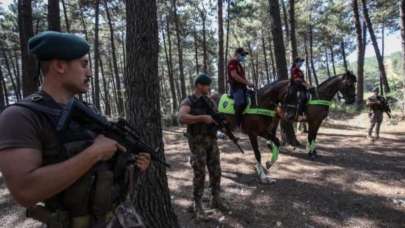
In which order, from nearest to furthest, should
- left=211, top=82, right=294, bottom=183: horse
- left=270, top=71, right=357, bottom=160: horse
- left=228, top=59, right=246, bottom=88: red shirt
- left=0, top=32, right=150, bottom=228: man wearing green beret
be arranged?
left=0, top=32, right=150, bottom=228: man wearing green beret → left=228, top=59, right=246, bottom=88: red shirt → left=211, top=82, right=294, bottom=183: horse → left=270, top=71, right=357, bottom=160: horse

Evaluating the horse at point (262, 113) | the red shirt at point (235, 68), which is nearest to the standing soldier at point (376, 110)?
the horse at point (262, 113)

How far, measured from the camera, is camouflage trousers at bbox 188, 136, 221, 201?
502 cm

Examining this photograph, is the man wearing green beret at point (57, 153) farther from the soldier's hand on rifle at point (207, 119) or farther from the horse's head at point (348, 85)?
the horse's head at point (348, 85)

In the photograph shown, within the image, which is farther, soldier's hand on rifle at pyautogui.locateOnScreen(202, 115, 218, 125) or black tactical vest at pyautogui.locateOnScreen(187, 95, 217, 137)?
black tactical vest at pyautogui.locateOnScreen(187, 95, 217, 137)

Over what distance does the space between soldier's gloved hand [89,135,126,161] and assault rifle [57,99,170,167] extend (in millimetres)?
112

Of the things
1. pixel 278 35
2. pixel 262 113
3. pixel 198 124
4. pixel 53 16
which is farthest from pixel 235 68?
pixel 53 16

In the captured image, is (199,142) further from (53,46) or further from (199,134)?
(53,46)

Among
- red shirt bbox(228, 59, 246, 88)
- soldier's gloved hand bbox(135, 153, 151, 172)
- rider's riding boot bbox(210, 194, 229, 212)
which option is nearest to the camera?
soldier's gloved hand bbox(135, 153, 151, 172)

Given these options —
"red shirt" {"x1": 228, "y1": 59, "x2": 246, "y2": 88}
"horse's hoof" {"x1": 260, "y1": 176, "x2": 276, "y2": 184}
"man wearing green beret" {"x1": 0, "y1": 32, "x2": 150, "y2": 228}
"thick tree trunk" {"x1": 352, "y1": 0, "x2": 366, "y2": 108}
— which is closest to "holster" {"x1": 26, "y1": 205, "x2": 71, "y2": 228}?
"man wearing green beret" {"x1": 0, "y1": 32, "x2": 150, "y2": 228}

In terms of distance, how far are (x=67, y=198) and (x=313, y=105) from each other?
8.44 meters

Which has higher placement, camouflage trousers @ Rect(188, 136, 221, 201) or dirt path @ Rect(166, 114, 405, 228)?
camouflage trousers @ Rect(188, 136, 221, 201)

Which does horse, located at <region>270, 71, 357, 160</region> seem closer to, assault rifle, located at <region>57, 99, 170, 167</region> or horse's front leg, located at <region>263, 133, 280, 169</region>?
horse's front leg, located at <region>263, 133, 280, 169</region>

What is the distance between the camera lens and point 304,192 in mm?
6078

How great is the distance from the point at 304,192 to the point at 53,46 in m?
5.49
